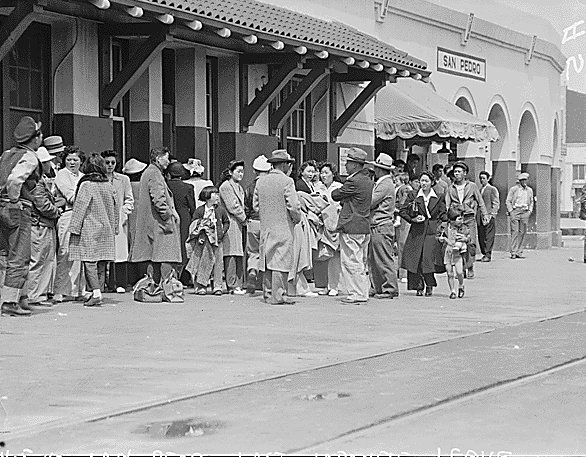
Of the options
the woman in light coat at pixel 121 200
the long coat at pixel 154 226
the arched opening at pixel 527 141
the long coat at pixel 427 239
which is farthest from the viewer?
the arched opening at pixel 527 141

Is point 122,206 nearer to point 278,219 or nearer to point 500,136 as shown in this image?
point 278,219

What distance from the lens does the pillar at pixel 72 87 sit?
15.8m

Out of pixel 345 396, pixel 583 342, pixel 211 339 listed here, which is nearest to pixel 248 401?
pixel 345 396

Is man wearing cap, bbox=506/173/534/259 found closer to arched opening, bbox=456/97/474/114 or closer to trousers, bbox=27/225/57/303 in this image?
arched opening, bbox=456/97/474/114

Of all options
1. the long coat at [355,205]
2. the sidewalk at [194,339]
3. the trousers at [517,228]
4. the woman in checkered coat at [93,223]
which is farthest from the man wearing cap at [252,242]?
the trousers at [517,228]

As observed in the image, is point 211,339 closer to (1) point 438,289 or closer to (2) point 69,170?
(2) point 69,170

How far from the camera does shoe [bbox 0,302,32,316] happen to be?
12.8m

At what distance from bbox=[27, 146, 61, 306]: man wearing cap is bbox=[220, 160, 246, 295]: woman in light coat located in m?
2.83

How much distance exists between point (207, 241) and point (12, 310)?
3.60 metres

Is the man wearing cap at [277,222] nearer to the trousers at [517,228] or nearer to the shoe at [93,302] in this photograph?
the shoe at [93,302]

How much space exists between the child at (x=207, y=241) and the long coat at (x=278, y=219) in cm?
116

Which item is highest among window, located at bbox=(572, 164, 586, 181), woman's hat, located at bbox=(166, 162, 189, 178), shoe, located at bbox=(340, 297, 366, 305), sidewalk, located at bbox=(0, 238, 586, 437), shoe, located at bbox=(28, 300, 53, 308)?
window, located at bbox=(572, 164, 586, 181)

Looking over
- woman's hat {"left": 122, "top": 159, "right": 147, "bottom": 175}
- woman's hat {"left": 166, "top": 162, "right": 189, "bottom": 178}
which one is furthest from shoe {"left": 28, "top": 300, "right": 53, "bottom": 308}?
woman's hat {"left": 166, "top": 162, "right": 189, "bottom": 178}

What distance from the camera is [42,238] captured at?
13633 mm
